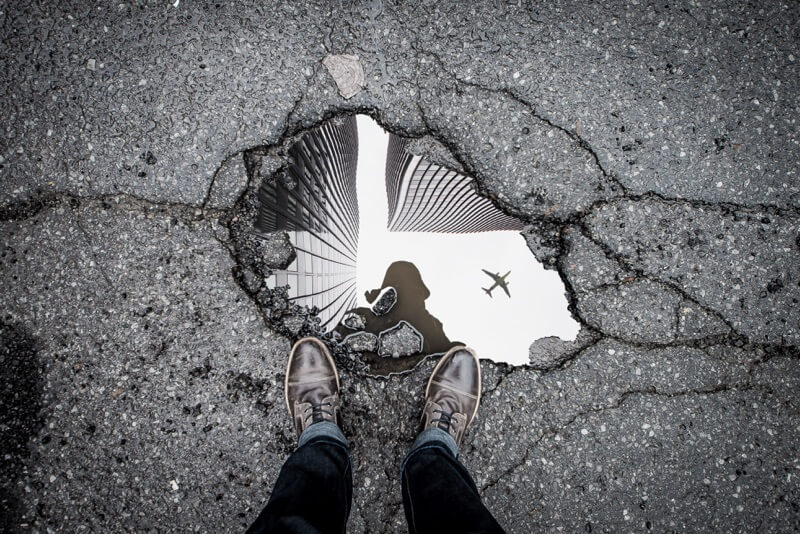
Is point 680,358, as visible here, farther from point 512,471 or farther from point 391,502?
point 391,502

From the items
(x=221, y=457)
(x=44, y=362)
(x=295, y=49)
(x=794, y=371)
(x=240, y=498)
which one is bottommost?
(x=240, y=498)

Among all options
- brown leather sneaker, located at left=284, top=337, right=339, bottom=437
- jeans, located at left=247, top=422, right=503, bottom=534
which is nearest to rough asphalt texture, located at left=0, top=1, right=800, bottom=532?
brown leather sneaker, located at left=284, top=337, right=339, bottom=437

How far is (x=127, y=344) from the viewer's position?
2.17 meters

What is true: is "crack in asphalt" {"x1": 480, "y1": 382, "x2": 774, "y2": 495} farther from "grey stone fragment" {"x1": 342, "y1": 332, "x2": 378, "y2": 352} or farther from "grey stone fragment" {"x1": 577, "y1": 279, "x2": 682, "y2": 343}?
"grey stone fragment" {"x1": 342, "y1": 332, "x2": 378, "y2": 352}

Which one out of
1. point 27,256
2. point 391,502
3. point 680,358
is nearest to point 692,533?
point 680,358

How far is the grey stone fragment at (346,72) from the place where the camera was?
7.44 feet

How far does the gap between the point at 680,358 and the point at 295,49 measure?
2852 millimetres

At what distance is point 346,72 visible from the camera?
7.45 feet

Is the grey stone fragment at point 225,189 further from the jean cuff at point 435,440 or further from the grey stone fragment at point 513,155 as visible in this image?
the jean cuff at point 435,440

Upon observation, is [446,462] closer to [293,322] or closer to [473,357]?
[473,357]

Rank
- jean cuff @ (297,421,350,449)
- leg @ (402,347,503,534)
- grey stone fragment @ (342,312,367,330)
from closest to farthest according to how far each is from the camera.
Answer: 1. leg @ (402,347,503,534)
2. jean cuff @ (297,421,350,449)
3. grey stone fragment @ (342,312,367,330)

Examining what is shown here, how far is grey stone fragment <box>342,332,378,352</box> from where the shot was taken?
2.30m

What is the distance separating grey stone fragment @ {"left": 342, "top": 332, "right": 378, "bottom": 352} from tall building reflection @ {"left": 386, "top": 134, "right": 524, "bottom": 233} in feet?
2.34

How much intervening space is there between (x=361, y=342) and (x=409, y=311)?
0.34m
